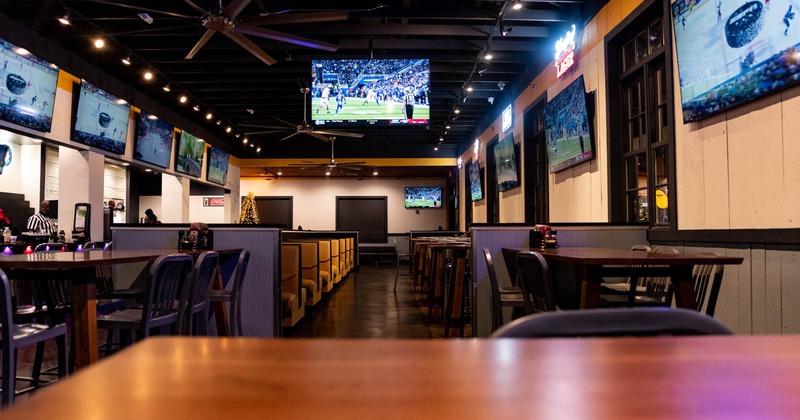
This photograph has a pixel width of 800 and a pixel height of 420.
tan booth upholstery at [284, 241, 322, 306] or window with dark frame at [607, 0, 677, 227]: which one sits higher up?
window with dark frame at [607, 0, 677, 227]

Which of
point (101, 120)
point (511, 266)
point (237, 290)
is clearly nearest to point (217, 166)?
point (101, 120)

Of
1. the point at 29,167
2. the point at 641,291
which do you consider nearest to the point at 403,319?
the point at 641,291

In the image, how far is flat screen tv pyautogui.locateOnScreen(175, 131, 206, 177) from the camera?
9852 millimetres

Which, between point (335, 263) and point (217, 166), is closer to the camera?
point (335, 263)

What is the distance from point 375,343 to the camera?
22.6 inches

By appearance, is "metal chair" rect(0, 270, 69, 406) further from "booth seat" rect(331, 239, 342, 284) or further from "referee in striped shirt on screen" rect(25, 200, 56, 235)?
"booth seat" rect(331, 239, 342, 284)

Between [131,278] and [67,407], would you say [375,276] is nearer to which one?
[131,278]

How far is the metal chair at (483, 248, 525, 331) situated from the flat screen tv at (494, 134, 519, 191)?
4.73m

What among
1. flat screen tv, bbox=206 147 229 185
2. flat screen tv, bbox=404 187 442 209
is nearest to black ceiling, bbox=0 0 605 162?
flat screen tv, bbox=206 147 229 185

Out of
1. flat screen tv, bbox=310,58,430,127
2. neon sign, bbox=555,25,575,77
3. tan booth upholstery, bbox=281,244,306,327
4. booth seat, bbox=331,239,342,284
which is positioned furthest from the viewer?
booth seat, bbox=331,239,342,284

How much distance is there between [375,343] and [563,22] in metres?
6.27

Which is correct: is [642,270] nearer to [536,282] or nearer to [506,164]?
[536,282]

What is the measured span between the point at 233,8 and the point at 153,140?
215 inches

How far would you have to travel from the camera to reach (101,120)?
23.2 ft
